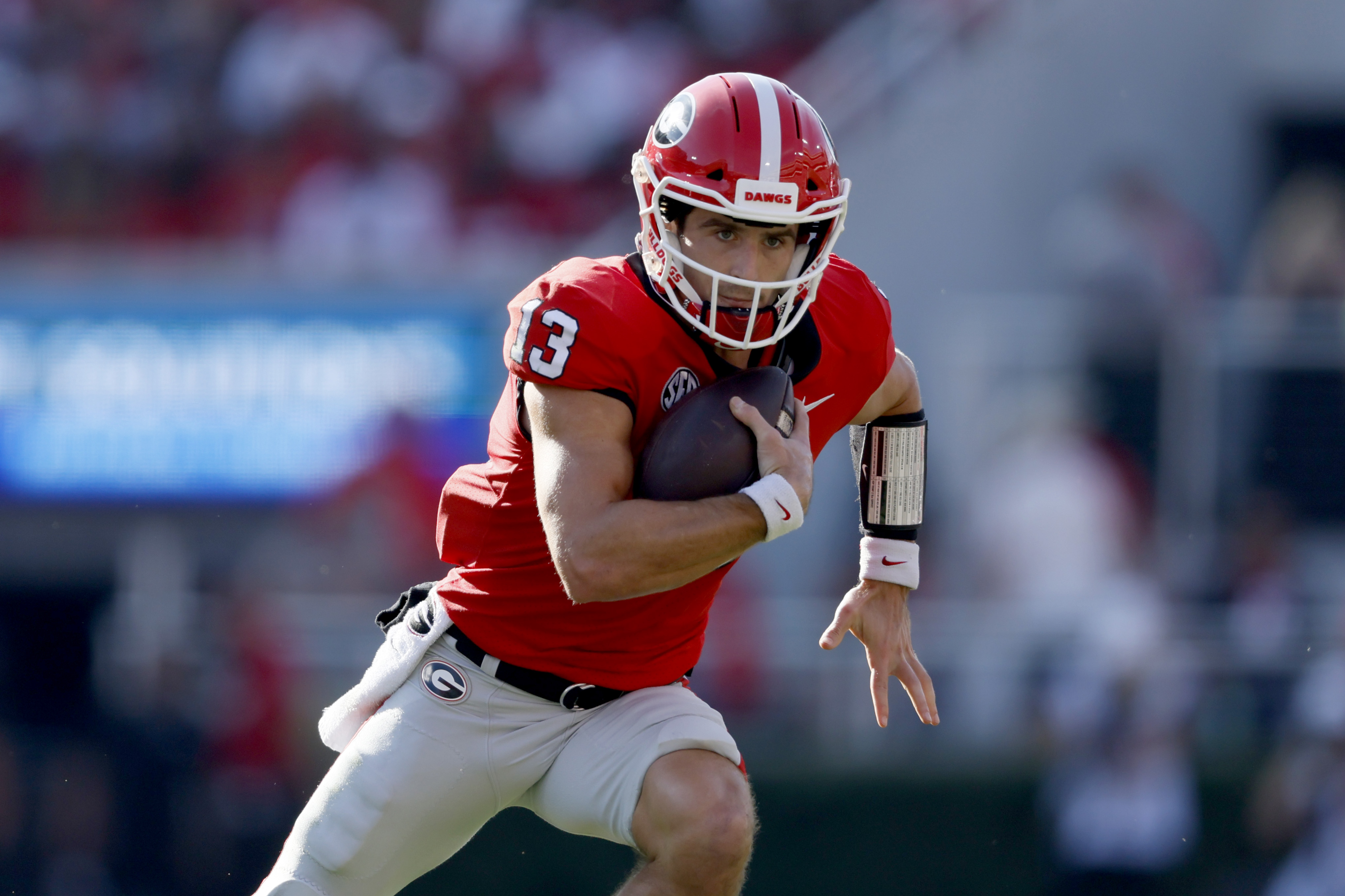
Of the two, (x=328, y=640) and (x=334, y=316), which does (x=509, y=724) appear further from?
(x=334, y=316)

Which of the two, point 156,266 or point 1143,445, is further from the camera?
point 156,266

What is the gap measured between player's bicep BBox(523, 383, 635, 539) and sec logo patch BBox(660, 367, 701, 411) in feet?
0.41

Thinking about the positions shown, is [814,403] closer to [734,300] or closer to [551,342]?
[734,300]

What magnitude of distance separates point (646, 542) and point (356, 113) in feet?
24.3

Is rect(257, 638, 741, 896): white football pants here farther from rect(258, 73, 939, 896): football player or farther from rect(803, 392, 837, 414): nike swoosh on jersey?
rect(803, 392, 837, 414): nike swoosh on jersey

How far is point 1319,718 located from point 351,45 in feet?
21.8

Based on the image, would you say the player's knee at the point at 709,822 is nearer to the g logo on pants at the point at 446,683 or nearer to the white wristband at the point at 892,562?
the g logo on pants at the point at 446,683

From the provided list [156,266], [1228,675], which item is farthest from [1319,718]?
[156,266]

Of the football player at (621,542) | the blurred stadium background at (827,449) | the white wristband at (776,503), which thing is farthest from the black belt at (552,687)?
the blurred stadium background at (827,449)

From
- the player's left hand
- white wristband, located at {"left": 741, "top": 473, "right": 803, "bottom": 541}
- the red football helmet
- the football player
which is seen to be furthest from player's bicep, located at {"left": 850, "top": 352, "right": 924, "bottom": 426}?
white wristband, located at {"left": 741, "top": 473, "right": 803, "bottom": 541}

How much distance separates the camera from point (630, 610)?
11.8 feet

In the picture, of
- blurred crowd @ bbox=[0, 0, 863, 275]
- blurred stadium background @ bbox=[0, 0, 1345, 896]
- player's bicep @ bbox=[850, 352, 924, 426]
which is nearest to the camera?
player's bicep @ bbox=[850, 352, 924, 426]

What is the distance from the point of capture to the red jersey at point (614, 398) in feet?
10.9

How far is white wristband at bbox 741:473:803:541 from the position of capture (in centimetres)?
321
